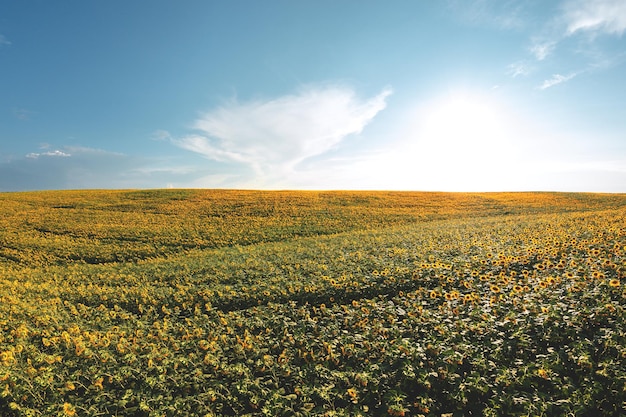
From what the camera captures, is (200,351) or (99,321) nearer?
(200,351)

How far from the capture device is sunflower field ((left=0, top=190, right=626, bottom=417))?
6156mm

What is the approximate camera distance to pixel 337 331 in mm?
8500

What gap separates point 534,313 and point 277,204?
32417 mm

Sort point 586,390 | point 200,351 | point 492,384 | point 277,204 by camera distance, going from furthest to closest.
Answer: point 277,204, point 200,351, point 492,384, point 586,390

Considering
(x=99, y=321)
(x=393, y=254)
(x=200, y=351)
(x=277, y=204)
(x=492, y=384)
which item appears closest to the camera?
(x=492, y=384)

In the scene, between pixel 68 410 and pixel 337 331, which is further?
pixel 337 331

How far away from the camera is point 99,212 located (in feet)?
114

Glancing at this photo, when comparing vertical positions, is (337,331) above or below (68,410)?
above

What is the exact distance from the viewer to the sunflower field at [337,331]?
616 cm

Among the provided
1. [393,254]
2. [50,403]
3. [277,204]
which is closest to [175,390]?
[50,403]

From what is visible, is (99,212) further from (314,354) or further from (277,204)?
(314,354)

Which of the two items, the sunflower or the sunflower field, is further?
the sunflower field

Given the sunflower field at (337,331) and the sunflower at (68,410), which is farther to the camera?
the sunflower field at (337,331)

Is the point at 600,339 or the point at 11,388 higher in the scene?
the point at 600,339
